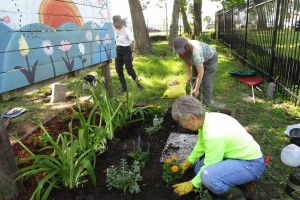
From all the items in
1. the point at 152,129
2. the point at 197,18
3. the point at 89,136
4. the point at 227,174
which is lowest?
the point at 152,129

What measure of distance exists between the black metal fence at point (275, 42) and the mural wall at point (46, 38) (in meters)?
3.31

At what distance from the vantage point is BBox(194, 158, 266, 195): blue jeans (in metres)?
1.89

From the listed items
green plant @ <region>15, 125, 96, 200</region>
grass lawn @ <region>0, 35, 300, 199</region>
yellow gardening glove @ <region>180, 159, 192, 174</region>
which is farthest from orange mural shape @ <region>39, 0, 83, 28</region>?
yellow gardening glove @ <region>180, 159, 192, 174</region>

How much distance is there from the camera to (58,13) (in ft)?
8.98

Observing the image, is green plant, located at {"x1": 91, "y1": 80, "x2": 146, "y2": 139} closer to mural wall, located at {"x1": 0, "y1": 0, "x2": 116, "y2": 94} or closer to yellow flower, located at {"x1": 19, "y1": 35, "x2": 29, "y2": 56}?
mural wall, located at {"x1": 0, "y1": 0, "x2": 116, "y2": 94}

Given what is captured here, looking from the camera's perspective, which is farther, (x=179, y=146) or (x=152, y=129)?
(x=152, y=129)

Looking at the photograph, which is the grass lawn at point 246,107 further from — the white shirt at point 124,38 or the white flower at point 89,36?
the white shirt at point 124,38

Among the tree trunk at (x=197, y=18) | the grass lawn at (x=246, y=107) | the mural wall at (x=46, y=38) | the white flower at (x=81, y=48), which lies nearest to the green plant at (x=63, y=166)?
the mural wall at (x=46, y=38)

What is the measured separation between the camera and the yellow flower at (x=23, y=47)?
7.06 feet

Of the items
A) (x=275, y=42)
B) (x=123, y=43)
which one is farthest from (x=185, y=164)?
(x=275, y=42)

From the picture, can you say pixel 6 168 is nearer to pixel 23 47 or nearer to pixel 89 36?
pixel 23 47

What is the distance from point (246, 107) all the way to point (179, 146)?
2200 millimetres

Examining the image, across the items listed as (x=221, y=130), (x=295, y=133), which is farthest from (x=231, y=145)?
(x=295, y=133)

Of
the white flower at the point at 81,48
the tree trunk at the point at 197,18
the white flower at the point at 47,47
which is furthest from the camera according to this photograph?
the tree trunk at the point at 197,18
